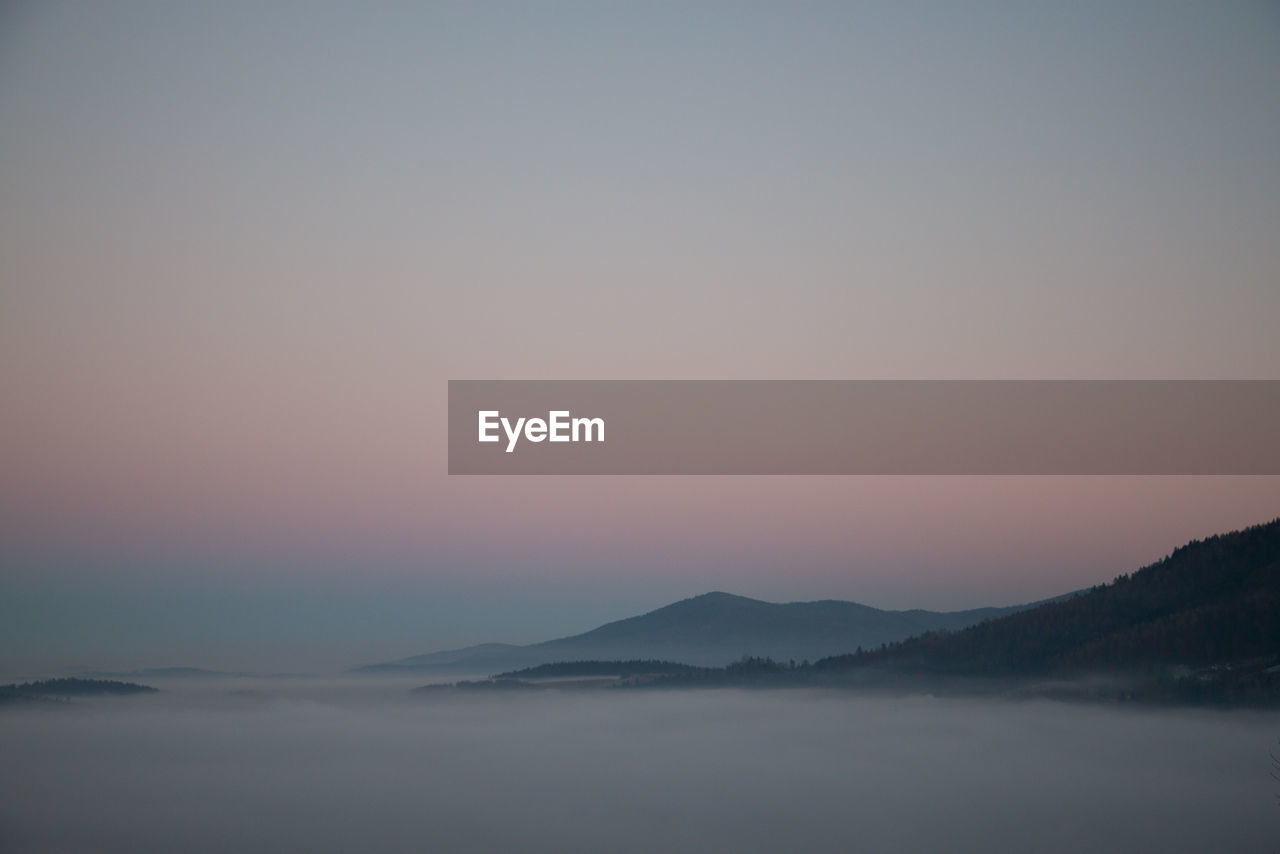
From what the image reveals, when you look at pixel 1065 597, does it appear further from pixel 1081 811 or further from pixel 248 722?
pixel 248 722

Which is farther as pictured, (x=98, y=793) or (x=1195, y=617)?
(x=1195, y=617)

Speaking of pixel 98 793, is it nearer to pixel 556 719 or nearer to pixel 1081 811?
pixel 556 719

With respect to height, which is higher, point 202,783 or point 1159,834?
point 202,783

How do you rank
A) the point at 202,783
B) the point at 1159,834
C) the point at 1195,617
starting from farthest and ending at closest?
the point at 1195,617 < the point at 202,783 < the point at 1159,834

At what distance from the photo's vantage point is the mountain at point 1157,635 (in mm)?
156625

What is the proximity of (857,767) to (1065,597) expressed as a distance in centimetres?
6406

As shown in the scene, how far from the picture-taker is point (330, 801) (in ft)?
352

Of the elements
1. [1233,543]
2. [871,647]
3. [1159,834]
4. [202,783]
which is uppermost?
[1233,543]

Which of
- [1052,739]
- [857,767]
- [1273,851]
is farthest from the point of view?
[1052,739]

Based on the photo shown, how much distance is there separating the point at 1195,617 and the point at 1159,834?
2748 inches

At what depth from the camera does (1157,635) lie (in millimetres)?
158125

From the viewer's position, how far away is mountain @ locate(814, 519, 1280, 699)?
157m

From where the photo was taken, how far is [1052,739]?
138125 mm

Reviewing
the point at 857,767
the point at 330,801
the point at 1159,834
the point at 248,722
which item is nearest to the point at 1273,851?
the point at 1159,834
